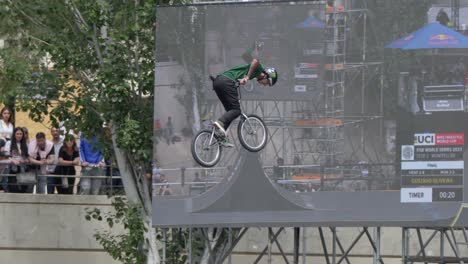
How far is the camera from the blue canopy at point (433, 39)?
2186 centimetres

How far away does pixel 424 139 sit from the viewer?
21875mm

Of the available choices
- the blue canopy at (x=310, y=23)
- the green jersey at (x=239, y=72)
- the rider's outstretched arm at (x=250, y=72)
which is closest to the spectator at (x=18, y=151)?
the green jersey at (x=239, y=72)

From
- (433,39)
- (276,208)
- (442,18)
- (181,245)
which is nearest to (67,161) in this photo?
(181,245)

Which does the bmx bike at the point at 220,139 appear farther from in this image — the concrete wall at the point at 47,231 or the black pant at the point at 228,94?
the concrete wall at the point at 47,231

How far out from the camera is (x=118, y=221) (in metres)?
24.2

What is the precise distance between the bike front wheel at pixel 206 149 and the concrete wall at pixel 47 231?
4.48 metres

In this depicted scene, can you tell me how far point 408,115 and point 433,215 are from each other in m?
1.47

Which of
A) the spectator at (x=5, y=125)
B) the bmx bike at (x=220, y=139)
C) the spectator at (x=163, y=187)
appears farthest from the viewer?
the spectator at (x=5, y=125)

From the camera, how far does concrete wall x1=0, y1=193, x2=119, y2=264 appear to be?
2628 cm

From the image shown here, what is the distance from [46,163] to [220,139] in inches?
175

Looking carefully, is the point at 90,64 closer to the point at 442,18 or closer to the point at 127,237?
the point at 127,237

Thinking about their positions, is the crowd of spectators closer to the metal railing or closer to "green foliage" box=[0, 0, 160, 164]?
the metal railing

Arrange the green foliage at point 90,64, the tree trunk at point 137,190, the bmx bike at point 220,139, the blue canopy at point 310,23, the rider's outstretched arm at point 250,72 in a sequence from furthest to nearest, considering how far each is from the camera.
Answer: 1. the tree trunk at point 137,190
2. the green foliage at point 90,64
3. the blue canopy at point 310,23
4. the bmx bike at point 220,139
5. the rider's outstretched arm at point 250,72

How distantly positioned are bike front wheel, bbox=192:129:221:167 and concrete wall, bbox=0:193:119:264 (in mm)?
4481
